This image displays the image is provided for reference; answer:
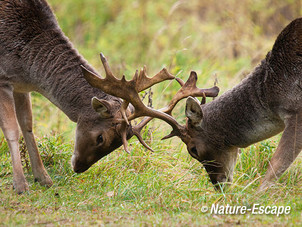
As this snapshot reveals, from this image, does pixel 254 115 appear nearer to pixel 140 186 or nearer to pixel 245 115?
pixel 245 115

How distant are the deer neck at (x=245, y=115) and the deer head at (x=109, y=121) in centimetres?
78

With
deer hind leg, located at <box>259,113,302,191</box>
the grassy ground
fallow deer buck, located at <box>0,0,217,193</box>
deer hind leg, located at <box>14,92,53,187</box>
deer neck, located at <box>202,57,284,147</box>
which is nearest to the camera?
the grassy ground

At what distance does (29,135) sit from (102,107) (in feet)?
5.07

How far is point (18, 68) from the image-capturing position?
22.8ft

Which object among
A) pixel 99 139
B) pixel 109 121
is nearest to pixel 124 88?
pixel 109 121

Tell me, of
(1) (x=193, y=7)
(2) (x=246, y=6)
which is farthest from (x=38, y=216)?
(1) (x=193, y=7)

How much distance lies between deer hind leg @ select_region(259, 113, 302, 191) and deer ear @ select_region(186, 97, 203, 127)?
3.58 ft

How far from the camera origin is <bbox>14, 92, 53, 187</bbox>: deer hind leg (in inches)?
285

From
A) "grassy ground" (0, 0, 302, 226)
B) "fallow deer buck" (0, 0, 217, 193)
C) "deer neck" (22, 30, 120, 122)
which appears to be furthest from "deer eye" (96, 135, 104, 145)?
"grassy ground" (0, 0, 302, 226)

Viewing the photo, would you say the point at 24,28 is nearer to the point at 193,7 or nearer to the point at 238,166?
the point at 238,166

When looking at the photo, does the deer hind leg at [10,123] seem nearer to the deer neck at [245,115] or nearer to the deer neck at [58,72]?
the deer neck at [58,72]

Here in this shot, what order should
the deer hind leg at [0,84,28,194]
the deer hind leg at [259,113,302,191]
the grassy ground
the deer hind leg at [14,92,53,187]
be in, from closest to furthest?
the grassy ground → the deer hind leg at [259,113,302,191] → the deer hind leg at [0,84,28,194] → the deer hind leg at [14,92,53,187]

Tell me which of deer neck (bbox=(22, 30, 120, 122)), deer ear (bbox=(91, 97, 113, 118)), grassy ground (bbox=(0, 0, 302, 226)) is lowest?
grassy ground (bbox=(0, 0, 302, 226))

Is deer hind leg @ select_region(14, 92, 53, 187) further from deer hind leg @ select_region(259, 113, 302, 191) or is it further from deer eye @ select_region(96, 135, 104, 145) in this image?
deer hind leg @ select_region(259, 113, 302, 191)
